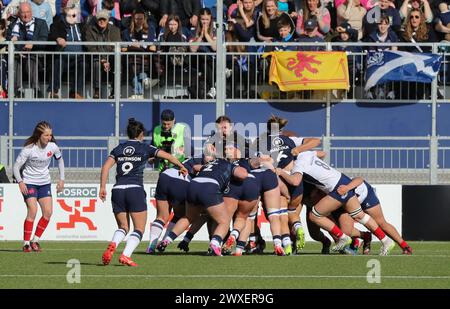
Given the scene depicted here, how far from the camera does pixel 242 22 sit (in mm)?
27781

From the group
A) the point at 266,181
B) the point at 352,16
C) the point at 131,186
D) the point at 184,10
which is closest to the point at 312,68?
the point at 352,16

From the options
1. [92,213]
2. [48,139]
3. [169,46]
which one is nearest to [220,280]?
[48,139]

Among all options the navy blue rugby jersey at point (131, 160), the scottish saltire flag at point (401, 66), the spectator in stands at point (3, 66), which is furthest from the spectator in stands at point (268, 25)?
the navy blue rugby jersey at point (131, 160)

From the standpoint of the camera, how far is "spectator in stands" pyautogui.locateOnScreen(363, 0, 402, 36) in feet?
90.7

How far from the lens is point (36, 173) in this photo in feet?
70.0

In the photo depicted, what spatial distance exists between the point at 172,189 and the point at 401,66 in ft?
26.0

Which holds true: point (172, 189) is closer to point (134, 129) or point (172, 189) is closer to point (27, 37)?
point (134, 129)

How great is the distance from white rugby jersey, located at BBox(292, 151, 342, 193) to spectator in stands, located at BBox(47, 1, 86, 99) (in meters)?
8.21

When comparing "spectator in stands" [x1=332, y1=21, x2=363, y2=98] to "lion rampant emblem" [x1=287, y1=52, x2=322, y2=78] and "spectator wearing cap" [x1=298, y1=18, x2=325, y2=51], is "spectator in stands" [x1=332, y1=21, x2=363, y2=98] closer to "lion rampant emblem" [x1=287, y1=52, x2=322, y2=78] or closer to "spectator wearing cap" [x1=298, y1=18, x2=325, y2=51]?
"spectator wearing cap" [x1=298, y1=18, x2=325, y2=51]

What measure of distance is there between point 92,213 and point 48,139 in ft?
14.7

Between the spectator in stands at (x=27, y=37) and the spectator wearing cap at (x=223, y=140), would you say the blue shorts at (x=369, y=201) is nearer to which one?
the spectator wearing cap at (x=223, y=140)

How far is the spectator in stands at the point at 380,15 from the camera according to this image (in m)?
27.6

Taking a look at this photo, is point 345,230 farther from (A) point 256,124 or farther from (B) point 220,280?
(A) point 256,124

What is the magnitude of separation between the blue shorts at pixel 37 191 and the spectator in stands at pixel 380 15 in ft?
29.6
